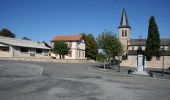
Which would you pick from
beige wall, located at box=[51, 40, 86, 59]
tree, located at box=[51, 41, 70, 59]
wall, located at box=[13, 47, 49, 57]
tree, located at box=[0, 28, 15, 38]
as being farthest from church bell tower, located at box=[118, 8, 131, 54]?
Answer: tree, located at box=[0, 28, 15, 38]

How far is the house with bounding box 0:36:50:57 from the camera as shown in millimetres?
49931

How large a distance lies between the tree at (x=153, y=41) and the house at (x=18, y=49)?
30.5 metres

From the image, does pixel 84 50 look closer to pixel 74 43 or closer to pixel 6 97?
pixel 74 43

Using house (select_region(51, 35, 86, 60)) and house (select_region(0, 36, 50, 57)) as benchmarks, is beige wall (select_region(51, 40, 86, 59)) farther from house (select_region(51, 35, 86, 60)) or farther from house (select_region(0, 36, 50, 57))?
house (select_region(0, 36, 50, 57))

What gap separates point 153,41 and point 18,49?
3616 centimetres

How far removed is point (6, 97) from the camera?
988 cm

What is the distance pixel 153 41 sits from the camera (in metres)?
55.0

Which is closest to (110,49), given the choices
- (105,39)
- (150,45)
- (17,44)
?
(105,39)

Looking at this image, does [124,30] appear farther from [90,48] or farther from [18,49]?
[18,49]

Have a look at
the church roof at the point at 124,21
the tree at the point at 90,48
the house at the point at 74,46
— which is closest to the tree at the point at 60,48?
the house at the point at 74,46

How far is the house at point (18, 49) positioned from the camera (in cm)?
4993

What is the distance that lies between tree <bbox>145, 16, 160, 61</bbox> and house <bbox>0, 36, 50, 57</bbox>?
30492 mm

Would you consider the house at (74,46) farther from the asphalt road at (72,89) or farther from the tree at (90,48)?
the asphalt road at (72,89)

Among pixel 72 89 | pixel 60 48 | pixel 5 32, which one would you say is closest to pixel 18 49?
pixel 60 48
